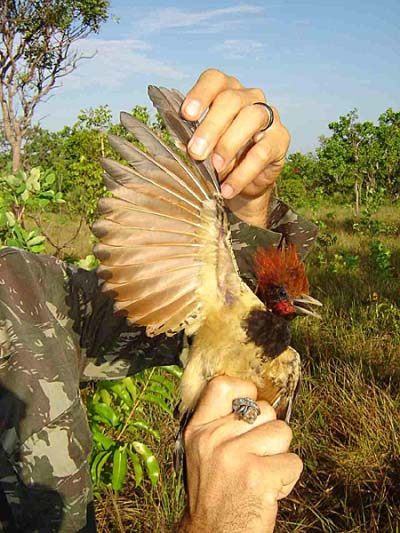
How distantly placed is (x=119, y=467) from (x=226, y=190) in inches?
59.1

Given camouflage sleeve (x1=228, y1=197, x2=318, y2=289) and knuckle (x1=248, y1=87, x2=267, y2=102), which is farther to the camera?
camouflage sleeve (x1=228, y1=197, x2=318, y2=289)

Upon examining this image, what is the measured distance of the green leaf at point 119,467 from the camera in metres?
2.46

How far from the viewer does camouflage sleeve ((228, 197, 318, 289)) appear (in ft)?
6.71

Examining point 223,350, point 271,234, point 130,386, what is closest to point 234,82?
point 271,234

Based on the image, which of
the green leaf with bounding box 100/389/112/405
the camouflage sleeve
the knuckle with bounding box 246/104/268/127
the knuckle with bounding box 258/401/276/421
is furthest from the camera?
the green leaf with bounding box 100/389/112/405

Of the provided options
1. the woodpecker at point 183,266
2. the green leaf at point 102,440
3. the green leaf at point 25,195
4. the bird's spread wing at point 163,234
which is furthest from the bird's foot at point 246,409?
the green leaf at point 25,195

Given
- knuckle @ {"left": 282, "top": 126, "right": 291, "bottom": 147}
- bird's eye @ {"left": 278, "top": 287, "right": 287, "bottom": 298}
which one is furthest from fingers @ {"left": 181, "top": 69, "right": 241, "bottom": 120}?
bird's eye @ {"left": 278, "top": 287, "right": 287, "bottom": 298}

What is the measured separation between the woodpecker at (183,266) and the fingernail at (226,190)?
79 mm

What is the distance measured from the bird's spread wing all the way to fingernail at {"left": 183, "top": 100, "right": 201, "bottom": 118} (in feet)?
0.08

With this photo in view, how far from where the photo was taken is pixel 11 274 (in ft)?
6.62

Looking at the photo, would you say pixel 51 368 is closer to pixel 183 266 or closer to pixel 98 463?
pixel 183 266

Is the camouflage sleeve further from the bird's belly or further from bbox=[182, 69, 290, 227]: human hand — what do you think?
the bird's belly

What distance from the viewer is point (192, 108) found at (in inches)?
56.6

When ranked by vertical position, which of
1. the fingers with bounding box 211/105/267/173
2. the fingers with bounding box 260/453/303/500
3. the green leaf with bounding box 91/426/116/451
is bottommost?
the green leaf with bounding box 91/426/116/451
